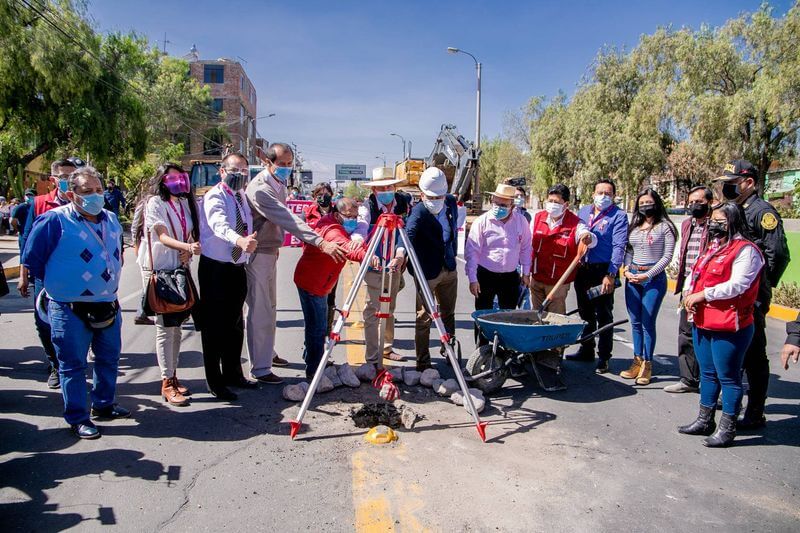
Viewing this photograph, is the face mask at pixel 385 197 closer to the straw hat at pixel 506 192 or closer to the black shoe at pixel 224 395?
the straw hat at pixel 506 192

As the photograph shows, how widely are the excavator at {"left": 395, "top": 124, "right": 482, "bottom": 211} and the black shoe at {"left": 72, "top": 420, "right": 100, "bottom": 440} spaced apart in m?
15.6

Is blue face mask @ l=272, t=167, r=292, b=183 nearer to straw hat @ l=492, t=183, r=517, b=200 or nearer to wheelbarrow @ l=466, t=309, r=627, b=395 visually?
straw hat @ l=492, t=183, r=517, b=200

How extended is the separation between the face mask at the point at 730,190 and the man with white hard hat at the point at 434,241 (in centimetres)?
244

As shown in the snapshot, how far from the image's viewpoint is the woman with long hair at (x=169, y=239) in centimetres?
462

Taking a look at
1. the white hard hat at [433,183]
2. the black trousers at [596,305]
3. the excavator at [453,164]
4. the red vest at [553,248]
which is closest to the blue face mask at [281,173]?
the white hard hat at [433,183]

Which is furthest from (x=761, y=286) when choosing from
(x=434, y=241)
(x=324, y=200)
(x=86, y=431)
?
(x=86, y=431)

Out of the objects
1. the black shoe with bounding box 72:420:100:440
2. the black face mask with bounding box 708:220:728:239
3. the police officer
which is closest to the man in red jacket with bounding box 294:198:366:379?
the black shoe with bounding box 72:420:100:440

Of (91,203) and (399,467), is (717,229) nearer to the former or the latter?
(399,467)

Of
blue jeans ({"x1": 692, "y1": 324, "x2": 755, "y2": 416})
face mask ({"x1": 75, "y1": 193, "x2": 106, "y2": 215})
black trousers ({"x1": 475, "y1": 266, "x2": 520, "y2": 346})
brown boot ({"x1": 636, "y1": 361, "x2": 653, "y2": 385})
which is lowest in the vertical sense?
brown boot ({"x1": 636, "y1": 361, "x2": 653, "y2": 385})

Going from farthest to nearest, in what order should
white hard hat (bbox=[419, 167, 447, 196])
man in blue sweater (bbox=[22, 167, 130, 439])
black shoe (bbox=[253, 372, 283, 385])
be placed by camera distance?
white hard hat (bbox=[419, 167, 447, 196])
black shoe (bbox=[253, 372, 283, 385])
man in blue sweater (bbox=[22, 167, 130, 439])

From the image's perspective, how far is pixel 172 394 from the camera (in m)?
4.80

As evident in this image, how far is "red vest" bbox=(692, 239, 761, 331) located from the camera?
13.6 feet

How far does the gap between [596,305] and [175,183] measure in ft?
14.8

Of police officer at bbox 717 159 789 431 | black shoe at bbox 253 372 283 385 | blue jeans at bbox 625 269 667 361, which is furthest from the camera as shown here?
blue jeans at bbox 625 269 667 361
